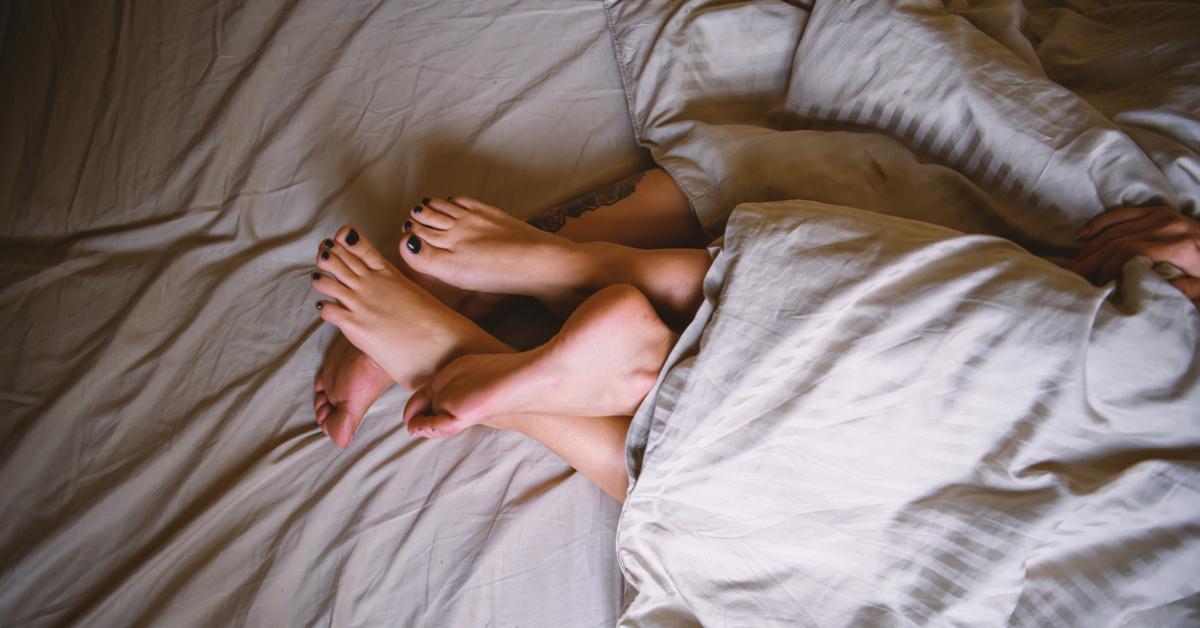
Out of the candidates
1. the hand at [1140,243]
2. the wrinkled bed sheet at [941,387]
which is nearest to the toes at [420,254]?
the wrinkled bed sheet at [941,387]

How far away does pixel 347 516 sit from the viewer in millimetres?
726

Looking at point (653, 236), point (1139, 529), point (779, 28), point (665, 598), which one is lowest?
point (665, 598)

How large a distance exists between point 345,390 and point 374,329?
77 millimetres

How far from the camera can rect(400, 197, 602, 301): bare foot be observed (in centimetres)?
74

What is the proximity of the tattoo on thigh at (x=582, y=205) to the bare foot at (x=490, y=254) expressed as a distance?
0.19ft

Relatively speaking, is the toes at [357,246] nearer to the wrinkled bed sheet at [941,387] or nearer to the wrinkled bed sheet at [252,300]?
the wrinkled bed sheet at [252,300]

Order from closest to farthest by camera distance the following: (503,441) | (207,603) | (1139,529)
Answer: (1139,529) < (207,603) < (503,441)

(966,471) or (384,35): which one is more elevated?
(384,35)

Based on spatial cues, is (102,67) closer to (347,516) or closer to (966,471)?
(347,516)

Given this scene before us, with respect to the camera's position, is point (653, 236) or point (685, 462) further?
point (653, 236)

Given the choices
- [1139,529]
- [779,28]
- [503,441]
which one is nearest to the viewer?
[1139,529]

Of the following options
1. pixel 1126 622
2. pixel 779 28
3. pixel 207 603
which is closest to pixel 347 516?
pixel 207 603

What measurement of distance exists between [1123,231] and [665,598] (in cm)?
56

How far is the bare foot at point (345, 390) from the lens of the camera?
29.1 inches
